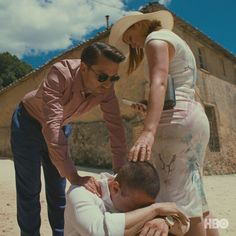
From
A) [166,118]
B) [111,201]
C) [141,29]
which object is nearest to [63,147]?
[111,201]

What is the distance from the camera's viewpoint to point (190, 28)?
13.4 m

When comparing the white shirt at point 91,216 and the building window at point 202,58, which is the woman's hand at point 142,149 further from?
the building window at point 202,58

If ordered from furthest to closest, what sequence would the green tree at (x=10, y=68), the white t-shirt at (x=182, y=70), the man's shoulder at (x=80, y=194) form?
the green tree at (x=10, y=68) → the white t-shirt at (x=182, y=70) → the man's shoulder at (x=80, y=194)

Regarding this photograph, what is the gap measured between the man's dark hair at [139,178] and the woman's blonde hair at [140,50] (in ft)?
3.13

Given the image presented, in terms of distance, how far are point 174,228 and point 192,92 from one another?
830mm

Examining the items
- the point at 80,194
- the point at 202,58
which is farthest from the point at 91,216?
the point at 202,58

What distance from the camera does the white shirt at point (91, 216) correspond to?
142cm

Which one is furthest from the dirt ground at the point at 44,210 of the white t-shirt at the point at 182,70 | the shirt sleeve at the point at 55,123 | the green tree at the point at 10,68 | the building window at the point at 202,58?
the green tree at the point at 10,68

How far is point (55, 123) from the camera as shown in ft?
6.37

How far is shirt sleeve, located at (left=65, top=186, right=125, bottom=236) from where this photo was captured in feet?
4.64

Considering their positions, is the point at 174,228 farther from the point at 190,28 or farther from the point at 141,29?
the point at 190,28

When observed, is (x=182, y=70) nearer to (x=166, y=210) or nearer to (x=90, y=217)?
(x=166, y=210)

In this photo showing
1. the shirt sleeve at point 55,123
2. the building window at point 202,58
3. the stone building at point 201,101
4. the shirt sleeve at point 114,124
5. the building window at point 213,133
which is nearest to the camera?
the shirt sleeve at point 55,123

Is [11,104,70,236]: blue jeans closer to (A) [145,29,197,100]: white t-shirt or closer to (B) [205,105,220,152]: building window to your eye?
(A) [145,29,197,100]: white t-shirt
